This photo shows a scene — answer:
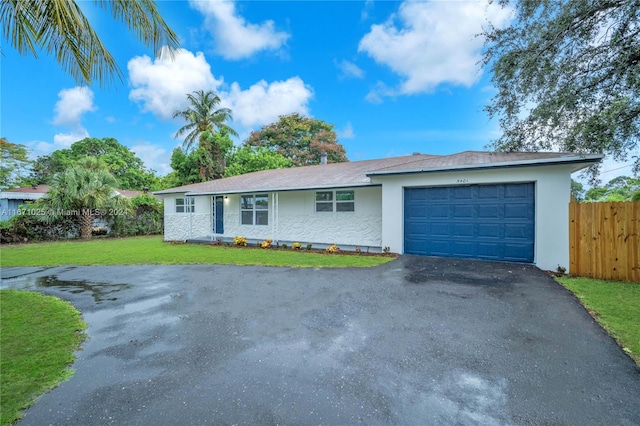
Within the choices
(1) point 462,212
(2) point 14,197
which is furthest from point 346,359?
(2) point 14,197

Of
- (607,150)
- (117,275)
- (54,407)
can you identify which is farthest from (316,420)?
(607,150)

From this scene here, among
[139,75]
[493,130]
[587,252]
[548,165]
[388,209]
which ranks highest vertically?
[139,75]

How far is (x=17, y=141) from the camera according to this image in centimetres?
2289

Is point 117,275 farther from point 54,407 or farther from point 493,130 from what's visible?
point 493,130

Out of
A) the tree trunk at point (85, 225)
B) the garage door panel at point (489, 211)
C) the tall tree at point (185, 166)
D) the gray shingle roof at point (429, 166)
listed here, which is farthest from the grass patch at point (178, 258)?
the tall tree at point (185, 166)

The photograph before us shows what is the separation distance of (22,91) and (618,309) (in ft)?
72.0

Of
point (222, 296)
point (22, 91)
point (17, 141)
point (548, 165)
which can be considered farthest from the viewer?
point (17, 141)

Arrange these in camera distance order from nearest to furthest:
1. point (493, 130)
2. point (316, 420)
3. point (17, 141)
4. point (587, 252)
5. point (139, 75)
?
point (316, 420), point (587, 252), point (493, 130), point (139, 75), point (17, 141)

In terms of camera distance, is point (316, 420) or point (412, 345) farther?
point (412, 345)

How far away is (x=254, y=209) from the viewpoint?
14.8 m

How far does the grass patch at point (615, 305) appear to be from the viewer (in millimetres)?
3756

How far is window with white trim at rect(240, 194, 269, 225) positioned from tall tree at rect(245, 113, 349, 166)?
20.6m

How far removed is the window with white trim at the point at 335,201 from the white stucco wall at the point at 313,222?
0.18 m

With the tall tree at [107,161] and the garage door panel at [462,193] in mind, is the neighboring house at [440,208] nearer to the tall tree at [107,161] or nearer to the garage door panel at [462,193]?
the garage door panel at [462,193]
